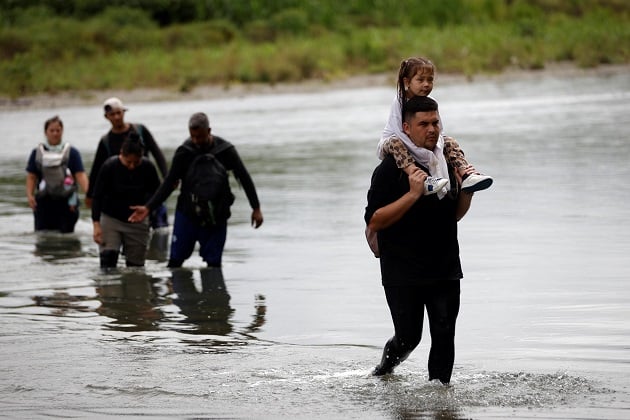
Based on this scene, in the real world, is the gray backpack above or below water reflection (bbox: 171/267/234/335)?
above

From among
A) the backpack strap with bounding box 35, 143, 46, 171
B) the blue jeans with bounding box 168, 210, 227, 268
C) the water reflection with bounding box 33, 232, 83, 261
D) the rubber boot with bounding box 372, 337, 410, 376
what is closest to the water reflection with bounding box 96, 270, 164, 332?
the blue jeans with bounding box 168, 210, 227, 268

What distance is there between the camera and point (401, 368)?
327 inches

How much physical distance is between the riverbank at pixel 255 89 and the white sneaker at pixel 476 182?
→ 37.8 meters

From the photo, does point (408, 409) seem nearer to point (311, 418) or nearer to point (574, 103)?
point (311, 418)

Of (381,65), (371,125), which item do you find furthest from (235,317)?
(381,65)

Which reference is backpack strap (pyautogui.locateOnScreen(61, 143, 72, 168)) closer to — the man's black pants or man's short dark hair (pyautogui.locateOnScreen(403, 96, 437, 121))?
the man's black pants

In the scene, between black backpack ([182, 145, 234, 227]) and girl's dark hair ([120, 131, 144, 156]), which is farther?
girl's dark hair ([120, 131, 144, 156])

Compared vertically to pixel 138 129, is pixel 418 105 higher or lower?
higher

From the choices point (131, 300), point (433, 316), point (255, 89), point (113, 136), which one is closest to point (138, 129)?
point (113, 136)

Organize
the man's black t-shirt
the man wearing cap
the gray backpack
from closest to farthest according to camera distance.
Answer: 1. the man's black t-shirt
2. the man wearing cap
3. the gray backpack

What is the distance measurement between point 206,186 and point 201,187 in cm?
4

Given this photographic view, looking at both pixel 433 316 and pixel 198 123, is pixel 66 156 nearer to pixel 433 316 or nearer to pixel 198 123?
pixel 198 123

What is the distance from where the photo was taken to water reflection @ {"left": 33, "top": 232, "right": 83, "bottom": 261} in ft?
46.3

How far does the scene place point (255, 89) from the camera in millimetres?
48562
